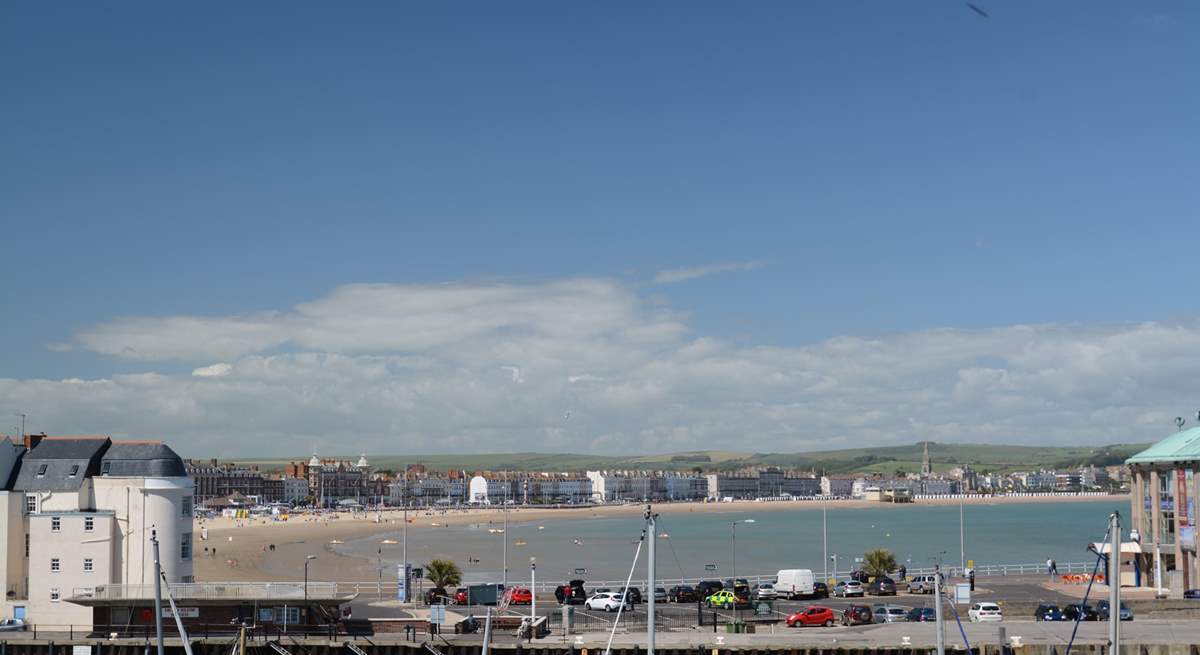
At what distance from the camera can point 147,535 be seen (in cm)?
5366

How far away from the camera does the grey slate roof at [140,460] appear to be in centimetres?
5472

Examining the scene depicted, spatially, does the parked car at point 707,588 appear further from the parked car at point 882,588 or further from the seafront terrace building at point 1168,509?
the seafront terrace building at point 1168,509

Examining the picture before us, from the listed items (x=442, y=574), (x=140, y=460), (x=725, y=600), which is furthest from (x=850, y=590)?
(x=140, y=460)

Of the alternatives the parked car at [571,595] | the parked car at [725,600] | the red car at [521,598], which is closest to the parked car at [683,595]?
the parked car at [725,600]

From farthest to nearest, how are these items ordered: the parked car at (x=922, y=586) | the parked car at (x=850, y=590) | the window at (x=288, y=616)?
the parked car at (x=922, y=586) → the parked car at (x=850, y=590) → the window at (x=288, y=616)

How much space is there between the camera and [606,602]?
58.2 meters

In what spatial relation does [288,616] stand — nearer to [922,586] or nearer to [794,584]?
[794,584]

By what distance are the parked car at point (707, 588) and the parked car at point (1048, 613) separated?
1662 centimetres

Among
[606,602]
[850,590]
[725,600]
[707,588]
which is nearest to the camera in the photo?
[606,602]

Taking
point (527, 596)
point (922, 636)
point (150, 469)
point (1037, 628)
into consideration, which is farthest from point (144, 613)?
point (1037, 628)

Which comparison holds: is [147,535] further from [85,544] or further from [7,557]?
[7,557]

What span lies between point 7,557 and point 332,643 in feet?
55.7

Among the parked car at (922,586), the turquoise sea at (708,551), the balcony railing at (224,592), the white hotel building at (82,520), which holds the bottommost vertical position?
the turquoise sea at (708,551)

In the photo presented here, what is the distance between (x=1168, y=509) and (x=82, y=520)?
176ft
